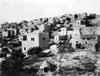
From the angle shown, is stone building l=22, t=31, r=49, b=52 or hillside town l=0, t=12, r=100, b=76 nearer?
hillside town l=0, t=12, r=100, b=76

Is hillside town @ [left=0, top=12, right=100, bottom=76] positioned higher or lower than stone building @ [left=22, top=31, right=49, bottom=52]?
lower

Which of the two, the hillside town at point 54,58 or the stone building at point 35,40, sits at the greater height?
the stone building at point 35,40

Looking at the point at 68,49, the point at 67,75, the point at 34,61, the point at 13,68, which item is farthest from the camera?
the point at 68,49

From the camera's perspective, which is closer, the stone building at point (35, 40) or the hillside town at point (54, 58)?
the hillside town at point (54, 58)

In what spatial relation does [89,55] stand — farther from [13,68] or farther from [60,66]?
[13,68]

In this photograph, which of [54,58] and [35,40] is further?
[35,40]

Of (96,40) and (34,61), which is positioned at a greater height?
(96,40)

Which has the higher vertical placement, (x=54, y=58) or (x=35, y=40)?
(x=35, y=40)

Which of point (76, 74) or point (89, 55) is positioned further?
point (89, 55)

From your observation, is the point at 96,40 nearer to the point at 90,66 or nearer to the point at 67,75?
the point at 90,66

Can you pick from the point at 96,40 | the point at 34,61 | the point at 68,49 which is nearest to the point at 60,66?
the point at 34,61

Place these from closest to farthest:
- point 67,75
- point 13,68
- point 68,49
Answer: point 67,75, point 13,68, point 68,49

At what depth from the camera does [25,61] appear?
28188 mm

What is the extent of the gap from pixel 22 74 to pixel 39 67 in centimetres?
253
